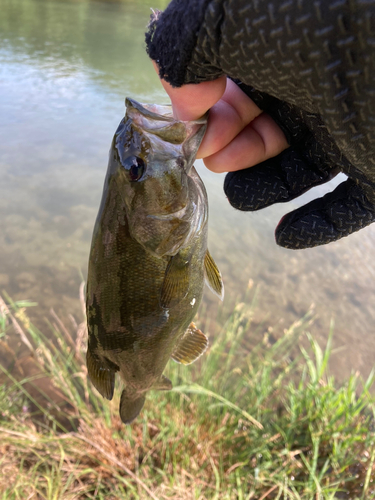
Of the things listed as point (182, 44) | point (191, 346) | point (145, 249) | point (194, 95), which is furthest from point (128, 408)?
point (182, 44)

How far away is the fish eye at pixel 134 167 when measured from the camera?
1453 millimetres

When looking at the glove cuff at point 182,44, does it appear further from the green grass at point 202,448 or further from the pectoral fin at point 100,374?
the green grass at point 202,448

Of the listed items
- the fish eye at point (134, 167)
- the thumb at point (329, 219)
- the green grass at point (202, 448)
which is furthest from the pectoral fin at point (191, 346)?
the green grass at point (202, 448)

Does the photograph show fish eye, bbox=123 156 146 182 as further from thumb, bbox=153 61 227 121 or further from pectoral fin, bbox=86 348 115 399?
pectoral fin, bbox=86 348 115 399

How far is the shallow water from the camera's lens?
17.1ft

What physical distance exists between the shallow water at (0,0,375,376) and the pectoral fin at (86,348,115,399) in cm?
343

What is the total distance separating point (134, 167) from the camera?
146cm

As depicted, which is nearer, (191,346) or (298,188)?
(191,346)

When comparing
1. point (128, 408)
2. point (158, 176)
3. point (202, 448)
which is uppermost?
point (158, 176)

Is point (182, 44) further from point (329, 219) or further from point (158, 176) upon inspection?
point (329, 219)

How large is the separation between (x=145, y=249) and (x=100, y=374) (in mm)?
689

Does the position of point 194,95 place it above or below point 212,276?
above

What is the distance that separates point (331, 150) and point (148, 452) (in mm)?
2618

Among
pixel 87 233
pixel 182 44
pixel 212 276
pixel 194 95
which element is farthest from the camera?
pixel 87 233
